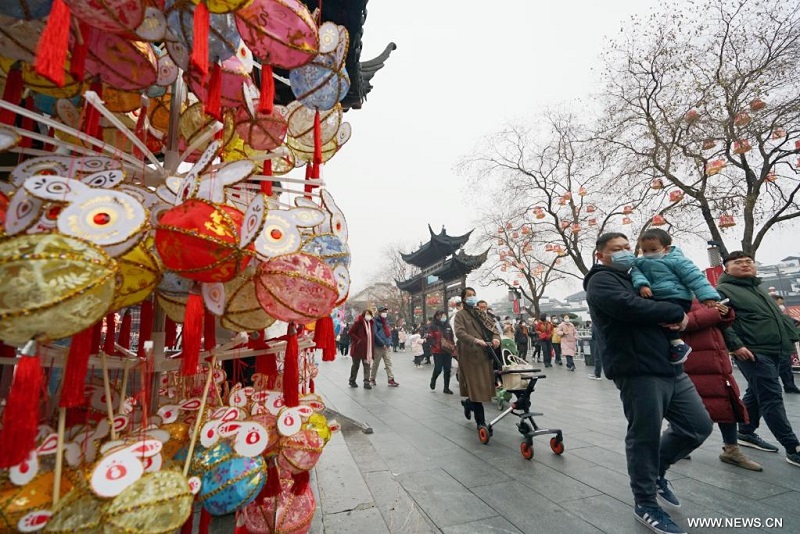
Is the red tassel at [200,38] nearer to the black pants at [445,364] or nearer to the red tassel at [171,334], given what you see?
the red tassel at [171,334]

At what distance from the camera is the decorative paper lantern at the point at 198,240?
1074 millimetres

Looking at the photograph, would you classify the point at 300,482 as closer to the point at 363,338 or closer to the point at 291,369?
the point at 291,369

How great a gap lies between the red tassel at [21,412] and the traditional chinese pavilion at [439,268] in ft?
62.1

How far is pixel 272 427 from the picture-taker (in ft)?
4.99

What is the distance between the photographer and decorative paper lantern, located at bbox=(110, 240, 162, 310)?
1.14m

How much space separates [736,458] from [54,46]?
468 centimetres

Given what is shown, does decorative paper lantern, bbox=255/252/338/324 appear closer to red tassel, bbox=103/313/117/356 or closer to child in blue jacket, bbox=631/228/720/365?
red tassel, bbox=103/313/117/356

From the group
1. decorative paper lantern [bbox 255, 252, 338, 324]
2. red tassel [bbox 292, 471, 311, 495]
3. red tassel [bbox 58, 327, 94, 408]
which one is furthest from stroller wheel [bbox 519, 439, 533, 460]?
red tassel [bbox 58, 327, 94, 408]

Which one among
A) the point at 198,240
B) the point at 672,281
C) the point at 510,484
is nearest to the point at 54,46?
the point at 198,240

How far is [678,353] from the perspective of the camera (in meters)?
2.26

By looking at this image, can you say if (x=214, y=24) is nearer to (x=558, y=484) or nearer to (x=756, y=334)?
(x=558, y=484)

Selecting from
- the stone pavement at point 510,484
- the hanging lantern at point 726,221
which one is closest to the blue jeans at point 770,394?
the stone pavement at point 510,484

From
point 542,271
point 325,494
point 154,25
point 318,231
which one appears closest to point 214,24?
point 154,25

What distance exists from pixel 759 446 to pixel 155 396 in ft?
15.6
